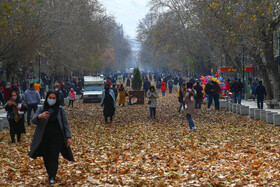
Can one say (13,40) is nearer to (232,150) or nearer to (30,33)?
(30,33)

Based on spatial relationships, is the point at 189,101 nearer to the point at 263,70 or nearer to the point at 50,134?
the point at 50,134

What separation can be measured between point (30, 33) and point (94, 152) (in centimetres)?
1840

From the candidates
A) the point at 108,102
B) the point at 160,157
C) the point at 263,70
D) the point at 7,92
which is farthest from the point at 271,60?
the point at 160,157

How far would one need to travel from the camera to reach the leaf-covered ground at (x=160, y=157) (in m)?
8.91

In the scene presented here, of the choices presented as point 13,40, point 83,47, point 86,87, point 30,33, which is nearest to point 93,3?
point 83,47

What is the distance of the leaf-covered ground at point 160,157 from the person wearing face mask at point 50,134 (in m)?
0.61

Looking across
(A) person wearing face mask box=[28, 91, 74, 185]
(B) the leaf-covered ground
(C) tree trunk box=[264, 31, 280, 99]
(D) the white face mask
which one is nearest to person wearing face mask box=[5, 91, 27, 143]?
(B) the leaf-covered ground

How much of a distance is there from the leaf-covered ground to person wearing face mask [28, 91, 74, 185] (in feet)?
2.00

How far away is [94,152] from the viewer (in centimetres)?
1290

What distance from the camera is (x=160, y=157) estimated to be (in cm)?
1162

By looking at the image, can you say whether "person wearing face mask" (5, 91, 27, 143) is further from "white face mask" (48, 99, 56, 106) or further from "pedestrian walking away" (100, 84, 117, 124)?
"white face mask" (48, 99, 56, 106)

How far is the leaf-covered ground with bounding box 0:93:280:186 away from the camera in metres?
8.91

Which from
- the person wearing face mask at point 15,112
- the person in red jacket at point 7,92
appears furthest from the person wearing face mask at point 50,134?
the person in red jacket at point 7,92

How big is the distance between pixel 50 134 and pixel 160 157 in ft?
12.8
